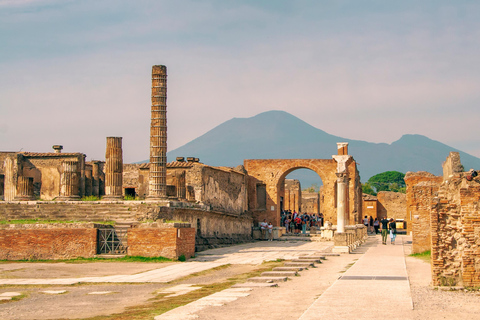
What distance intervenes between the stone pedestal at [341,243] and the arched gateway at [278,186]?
1801cm

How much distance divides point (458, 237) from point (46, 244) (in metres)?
12.8

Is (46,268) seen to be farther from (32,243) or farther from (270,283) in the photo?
(270,283)

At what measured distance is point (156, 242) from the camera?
19.9m

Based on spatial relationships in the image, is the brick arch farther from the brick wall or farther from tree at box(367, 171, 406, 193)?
tree at box(367, 171, 406, 193)

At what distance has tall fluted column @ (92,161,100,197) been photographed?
1581 inches

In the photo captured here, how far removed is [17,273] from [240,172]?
904 inches

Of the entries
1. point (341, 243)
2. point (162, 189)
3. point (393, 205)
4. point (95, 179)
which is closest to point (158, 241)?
→ point (341, 243)

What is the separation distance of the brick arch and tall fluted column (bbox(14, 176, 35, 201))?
1564cm

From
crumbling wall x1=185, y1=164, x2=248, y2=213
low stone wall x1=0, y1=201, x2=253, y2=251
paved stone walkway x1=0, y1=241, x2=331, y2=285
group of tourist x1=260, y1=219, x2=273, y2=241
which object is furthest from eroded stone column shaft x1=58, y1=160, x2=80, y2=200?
group of tourist x1=260, y1=219, x2=273, y2=241

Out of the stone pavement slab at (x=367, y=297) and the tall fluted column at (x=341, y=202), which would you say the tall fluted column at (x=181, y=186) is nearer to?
the tall fluted column at (x=341, y=202)

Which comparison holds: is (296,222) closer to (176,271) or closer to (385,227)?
(385,227)

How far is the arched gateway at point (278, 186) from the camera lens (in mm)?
41094

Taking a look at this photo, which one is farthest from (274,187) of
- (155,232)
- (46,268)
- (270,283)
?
(270,283)

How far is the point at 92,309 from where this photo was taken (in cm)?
1111
